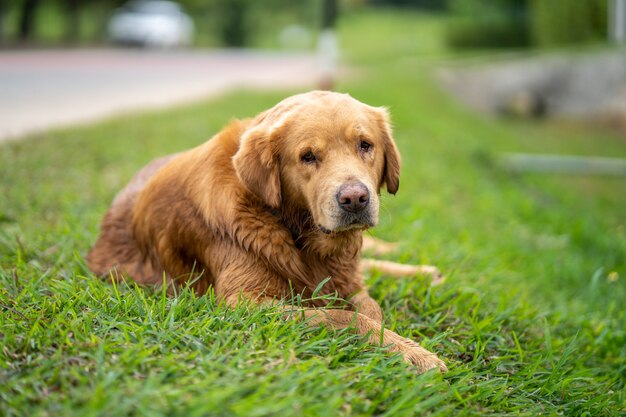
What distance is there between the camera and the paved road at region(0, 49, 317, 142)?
11.2m

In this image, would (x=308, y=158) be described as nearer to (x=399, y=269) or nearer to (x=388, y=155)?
(x=388, y=155)

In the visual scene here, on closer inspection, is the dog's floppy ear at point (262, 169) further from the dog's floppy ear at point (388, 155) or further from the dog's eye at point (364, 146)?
the dog's floppy ear at point (388, 155)

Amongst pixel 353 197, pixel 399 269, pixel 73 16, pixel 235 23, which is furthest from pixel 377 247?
pixel 235 23

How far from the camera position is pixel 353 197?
3322 millimetres

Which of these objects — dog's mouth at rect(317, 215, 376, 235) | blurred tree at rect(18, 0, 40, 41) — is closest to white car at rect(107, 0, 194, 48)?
blurred tree at rect(18, 0, 40, 41)

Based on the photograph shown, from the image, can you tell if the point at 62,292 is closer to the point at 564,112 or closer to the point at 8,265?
the point at 8,265

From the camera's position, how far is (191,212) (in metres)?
3.74

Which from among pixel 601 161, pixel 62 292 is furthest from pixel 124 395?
pixel 601 161

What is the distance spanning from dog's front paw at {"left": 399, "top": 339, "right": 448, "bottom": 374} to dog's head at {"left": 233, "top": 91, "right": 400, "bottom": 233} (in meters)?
0.63

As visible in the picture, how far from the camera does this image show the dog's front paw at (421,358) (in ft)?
10.6

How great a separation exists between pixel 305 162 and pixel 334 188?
0.91 ft

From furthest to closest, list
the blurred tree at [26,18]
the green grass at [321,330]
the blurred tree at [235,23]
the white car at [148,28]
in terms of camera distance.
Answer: the blurred tree at [235,23]
the blurred tree at [26,18]
the white car at [148,28]
the green grass at [321,330]

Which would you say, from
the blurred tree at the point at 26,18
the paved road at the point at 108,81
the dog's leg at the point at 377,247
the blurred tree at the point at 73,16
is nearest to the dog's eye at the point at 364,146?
the dog's leg at the point at 377,247

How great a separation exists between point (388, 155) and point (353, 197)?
615 millimetres
